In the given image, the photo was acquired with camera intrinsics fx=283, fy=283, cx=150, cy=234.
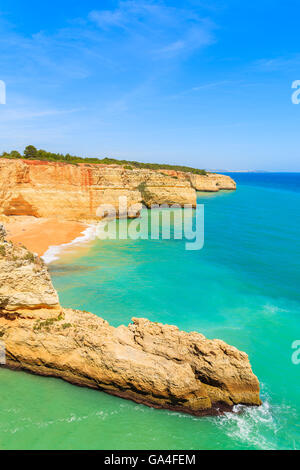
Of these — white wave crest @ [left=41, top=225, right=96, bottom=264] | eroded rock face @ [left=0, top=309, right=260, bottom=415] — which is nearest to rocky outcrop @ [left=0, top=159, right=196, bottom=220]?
white wave crest @ [left=41, top=225, right=96, bottom=264]

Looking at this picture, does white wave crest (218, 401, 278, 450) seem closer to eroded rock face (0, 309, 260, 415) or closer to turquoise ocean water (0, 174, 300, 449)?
turquoise ocean water (0, 174, 300, 449)

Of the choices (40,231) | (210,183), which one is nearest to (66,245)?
(40,231)

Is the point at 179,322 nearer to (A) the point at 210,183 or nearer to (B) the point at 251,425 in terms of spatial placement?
(B) the point at 251,425

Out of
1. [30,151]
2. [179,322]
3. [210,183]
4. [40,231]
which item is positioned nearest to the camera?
[179,322]

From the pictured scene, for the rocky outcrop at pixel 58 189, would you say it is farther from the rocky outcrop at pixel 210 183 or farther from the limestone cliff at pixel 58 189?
the rocky outcrop at pixel 210 183

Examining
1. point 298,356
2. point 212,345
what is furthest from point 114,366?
point 298,356
